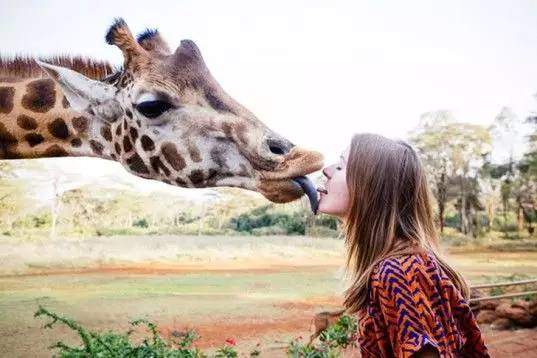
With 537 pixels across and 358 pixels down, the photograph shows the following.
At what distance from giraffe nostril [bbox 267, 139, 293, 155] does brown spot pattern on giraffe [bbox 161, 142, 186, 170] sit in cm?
28

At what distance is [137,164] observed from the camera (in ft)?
5.35

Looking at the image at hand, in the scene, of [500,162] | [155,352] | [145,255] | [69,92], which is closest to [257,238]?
[145,255]

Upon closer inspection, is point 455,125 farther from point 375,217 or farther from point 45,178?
point 375,217

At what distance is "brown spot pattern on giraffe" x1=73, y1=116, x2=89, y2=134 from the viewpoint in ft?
5.37

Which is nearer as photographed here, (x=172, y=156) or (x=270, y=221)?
(x=172, y=156)

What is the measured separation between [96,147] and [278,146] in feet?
1.96

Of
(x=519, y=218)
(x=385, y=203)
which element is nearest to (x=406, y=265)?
(x=385, y=203)

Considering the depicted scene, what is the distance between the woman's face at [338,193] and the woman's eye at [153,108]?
849 mm

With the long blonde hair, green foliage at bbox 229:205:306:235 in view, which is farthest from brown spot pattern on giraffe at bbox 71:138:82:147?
green foliage at bbox 229:205:306:235

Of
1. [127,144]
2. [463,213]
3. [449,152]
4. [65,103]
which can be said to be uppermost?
[449,152]

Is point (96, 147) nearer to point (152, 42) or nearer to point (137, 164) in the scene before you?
point (137, 164)

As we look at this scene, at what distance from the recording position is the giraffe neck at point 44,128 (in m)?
1.64

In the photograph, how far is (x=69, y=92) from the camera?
1528mm

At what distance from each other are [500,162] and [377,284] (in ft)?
12.8
